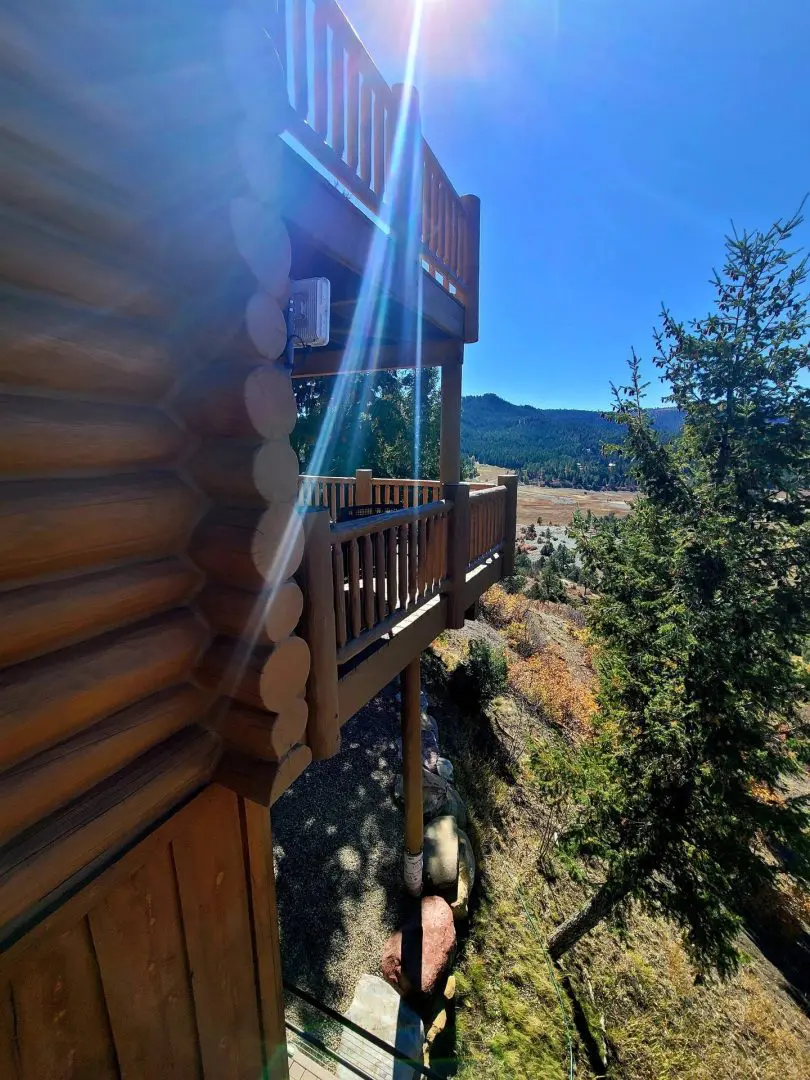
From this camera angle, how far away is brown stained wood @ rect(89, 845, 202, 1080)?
4.96ft

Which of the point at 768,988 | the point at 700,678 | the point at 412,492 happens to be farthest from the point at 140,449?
the point at 768,988

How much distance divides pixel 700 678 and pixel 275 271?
20.5 ft

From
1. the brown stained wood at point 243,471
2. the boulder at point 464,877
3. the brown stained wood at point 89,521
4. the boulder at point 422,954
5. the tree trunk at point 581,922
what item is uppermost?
the brown stained wood at point 243,471

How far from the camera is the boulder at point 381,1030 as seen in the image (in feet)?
13.7

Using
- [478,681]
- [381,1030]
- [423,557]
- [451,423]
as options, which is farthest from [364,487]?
[478,681]

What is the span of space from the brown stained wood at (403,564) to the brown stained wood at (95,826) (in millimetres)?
1659

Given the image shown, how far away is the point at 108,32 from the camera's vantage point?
48.6 inches

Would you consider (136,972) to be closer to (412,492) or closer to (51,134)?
(51,134)

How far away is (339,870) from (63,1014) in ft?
17.9

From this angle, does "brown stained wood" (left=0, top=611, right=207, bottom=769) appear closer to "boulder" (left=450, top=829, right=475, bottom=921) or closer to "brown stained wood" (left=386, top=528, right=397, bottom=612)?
"brown stained wood" (left=386, top=528, right=397, bottom=612)

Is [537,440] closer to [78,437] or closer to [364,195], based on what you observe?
[364,195]

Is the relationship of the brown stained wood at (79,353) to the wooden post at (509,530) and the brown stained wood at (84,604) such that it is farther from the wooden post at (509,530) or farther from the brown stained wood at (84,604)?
the wooden post at (509,530)

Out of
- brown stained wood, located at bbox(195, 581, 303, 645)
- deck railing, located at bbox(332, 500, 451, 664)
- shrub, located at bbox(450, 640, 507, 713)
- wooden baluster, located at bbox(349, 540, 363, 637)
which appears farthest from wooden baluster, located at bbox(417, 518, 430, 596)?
shrub, located at bbox(450, 640, 507, 713)

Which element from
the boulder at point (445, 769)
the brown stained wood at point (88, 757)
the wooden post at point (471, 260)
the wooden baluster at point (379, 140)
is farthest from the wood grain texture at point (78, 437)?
the boulder at point (445, 769)
